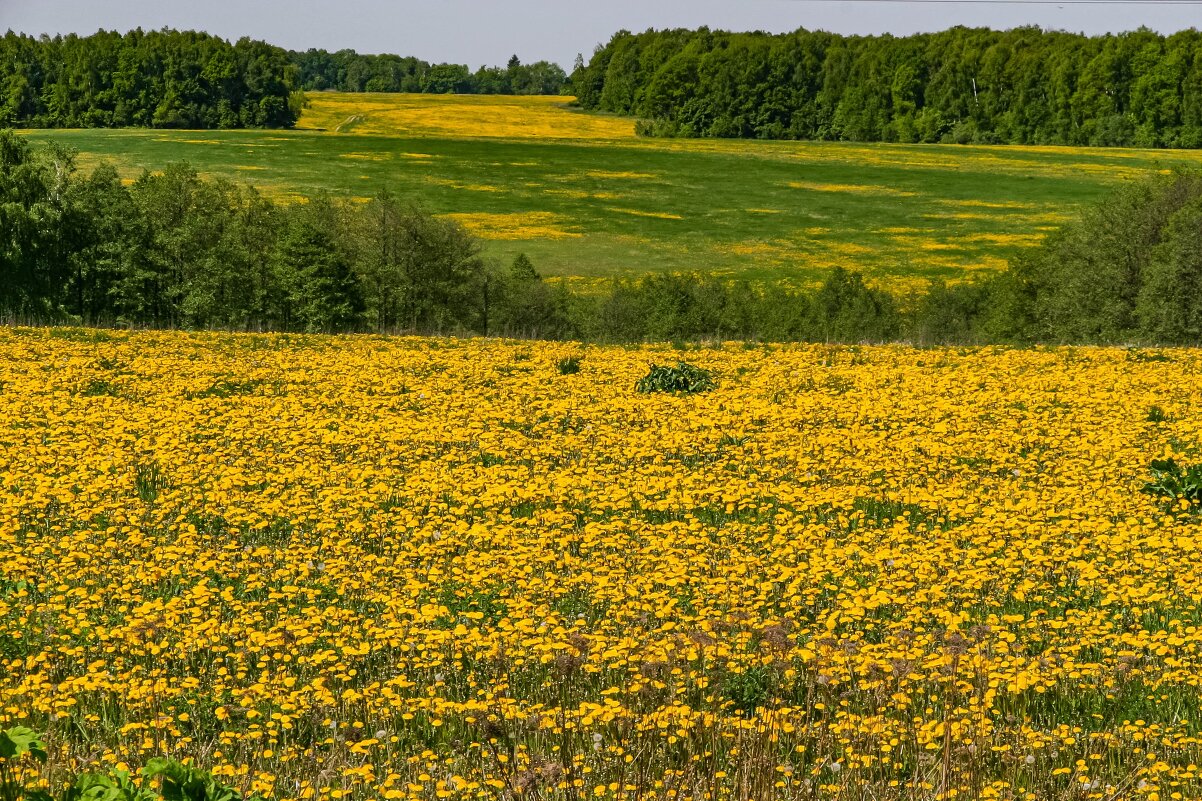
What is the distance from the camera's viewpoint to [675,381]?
2292 cm

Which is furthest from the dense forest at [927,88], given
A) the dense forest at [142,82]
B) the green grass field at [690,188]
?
the dense forest at [142,82]

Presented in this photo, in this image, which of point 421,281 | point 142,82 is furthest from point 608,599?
point 142,82

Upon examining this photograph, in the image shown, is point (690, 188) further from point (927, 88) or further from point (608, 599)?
point (608, 599)

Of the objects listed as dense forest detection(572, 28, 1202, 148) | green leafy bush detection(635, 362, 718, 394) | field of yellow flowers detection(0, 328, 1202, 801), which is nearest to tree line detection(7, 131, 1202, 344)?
green leafy bush detection(635, 362, 718, 394)

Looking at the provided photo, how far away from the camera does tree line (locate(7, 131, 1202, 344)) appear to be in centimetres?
5512

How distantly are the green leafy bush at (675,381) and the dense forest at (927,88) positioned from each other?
454 ft

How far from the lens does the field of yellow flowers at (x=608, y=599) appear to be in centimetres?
707

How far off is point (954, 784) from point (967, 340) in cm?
3274

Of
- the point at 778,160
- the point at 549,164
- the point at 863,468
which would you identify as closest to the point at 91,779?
the point at 863,468

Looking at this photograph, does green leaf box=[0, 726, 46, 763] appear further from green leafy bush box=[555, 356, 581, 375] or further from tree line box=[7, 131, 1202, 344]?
tree line box=[7, 131, 1202, 344]

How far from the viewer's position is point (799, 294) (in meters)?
76.4

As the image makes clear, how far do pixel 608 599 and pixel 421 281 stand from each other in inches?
2365

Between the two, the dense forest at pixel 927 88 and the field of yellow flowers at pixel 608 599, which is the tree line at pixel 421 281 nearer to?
the field of yellow flowers at pixel 608 599

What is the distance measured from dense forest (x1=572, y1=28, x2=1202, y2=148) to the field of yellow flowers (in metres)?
145
